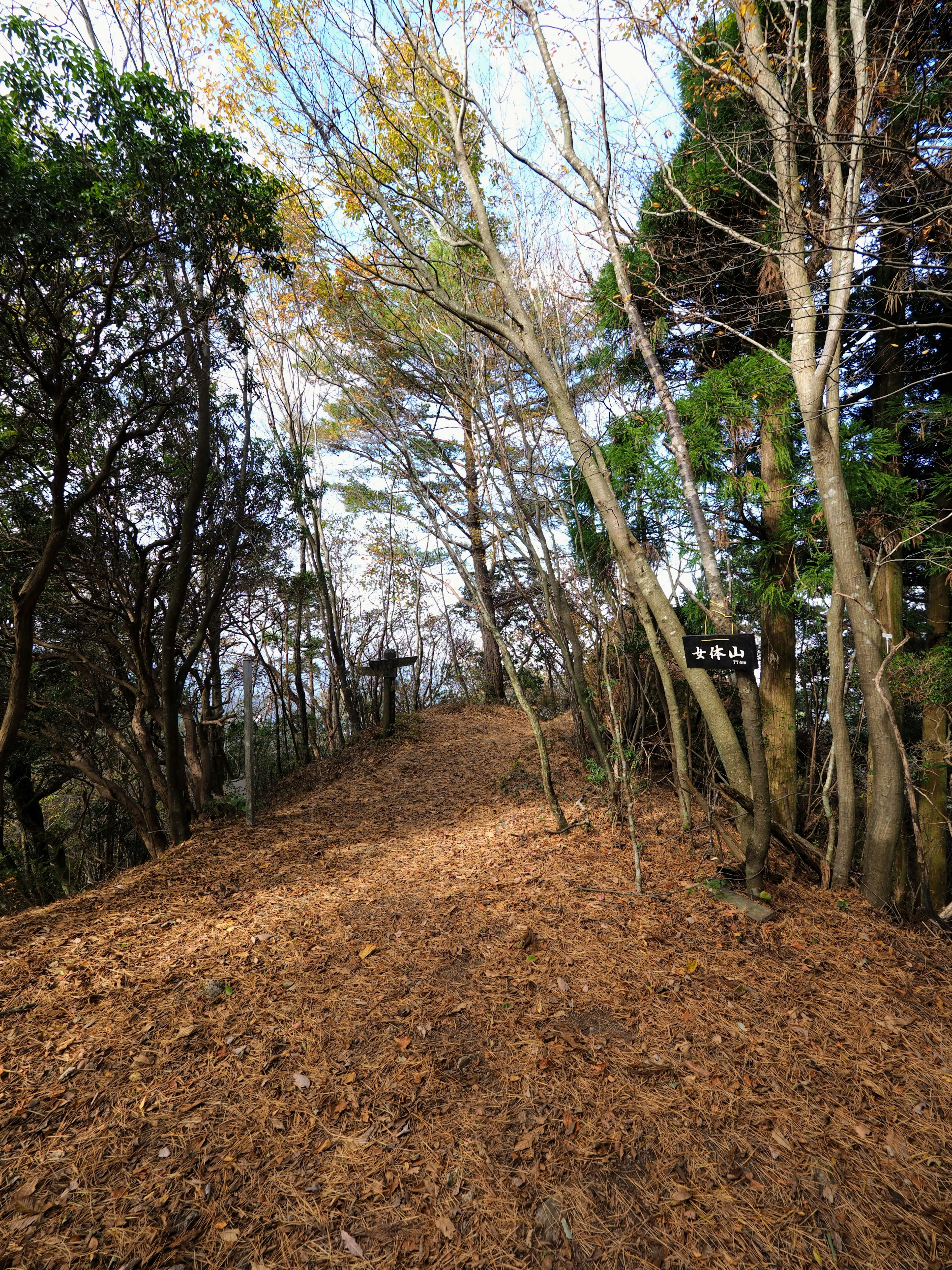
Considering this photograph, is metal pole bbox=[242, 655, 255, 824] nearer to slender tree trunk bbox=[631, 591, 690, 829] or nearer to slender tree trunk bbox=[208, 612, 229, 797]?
slender tree trunk bbox=[208, 612, 229, 797]

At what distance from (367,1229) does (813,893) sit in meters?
3.20

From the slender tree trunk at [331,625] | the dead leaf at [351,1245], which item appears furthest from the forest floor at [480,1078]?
the slender tree trunk at [331,625]

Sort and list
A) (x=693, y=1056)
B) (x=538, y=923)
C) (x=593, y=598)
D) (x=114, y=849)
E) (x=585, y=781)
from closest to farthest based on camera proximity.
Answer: (x=693, y=1056) < (x=538, y=923) < (x=593, y=598) < (x=585, y=781) < (x=114, y=849)

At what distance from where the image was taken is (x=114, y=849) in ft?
37.1

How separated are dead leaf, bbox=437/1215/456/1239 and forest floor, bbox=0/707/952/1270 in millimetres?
10

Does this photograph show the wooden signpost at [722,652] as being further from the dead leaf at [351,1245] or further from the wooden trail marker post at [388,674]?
the wooden trail marker post at [388,674]

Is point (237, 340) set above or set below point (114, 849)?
above

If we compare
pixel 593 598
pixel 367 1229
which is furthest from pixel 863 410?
pixel 367 1229

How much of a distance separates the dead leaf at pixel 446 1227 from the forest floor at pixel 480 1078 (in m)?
0.01

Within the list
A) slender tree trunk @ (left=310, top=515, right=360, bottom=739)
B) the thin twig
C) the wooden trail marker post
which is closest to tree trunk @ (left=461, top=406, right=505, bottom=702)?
the wooden trail marker post

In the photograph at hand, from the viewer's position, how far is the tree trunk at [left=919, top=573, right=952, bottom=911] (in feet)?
15.7

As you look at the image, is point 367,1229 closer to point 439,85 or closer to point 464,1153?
point 464,1153

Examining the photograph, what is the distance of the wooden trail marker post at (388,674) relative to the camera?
920 cm

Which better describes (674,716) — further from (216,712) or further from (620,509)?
(216,712)
